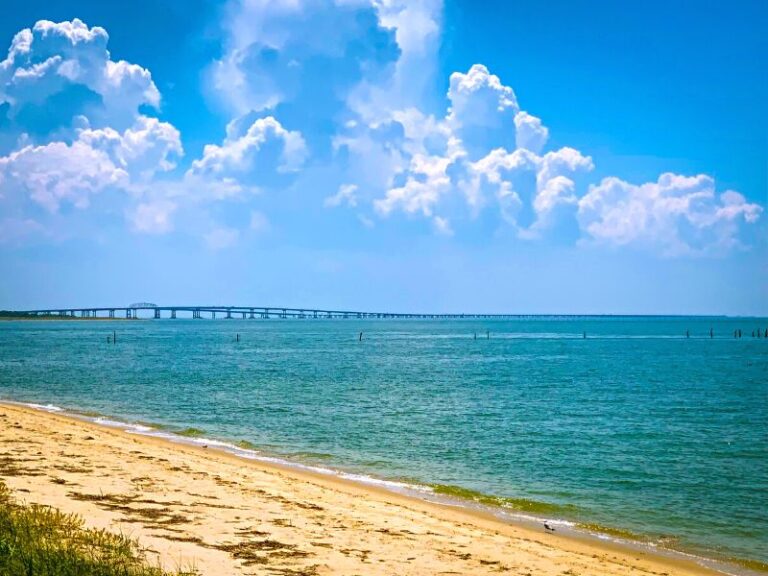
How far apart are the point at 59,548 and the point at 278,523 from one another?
5333 millimetres

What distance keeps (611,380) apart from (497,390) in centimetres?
1446

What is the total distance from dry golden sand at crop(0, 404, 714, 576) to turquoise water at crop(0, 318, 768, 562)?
362 centimetres

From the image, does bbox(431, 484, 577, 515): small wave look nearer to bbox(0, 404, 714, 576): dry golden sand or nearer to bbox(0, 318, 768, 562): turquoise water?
bbox(0, 318, 768, 562): turquoise water

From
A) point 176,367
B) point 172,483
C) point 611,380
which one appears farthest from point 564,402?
point 176,367

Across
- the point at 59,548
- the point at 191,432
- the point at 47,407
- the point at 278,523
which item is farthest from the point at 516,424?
the point at 59,548

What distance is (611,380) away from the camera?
61.0 meters

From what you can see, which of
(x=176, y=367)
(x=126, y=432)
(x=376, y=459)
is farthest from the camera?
(x=176, y=367)

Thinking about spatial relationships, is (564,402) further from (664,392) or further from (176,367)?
(176,367)

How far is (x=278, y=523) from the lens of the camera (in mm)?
14492

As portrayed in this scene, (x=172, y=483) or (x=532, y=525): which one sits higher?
(x=172, y=483)

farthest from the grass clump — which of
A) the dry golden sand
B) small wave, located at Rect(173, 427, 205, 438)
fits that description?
small wave, located at Rect(173, 427, 205, 438)

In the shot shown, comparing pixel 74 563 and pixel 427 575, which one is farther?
pixel 427 575

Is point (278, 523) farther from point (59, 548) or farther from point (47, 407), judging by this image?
point (47, 407)

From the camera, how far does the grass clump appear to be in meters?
9.06
